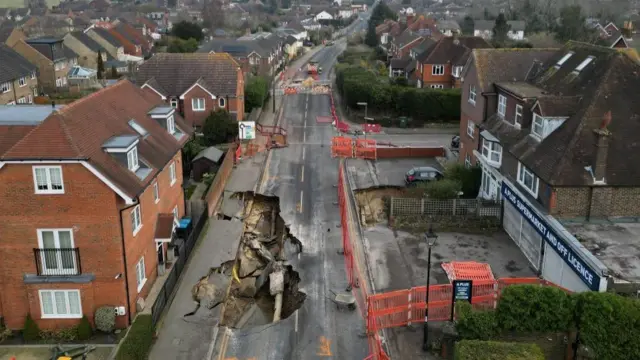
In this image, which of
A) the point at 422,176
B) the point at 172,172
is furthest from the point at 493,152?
the point at 172,172

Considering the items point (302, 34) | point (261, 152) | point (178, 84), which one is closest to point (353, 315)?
point (261, 152)

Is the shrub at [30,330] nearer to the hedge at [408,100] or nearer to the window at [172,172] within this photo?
the window at [172,172]

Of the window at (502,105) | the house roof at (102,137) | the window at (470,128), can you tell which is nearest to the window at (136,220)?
the house roof at (102,137)

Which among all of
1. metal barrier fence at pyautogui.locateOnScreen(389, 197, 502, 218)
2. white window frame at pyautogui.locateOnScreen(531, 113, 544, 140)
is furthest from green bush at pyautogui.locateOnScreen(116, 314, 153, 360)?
white window frame at pyautogui.locateOnScreen(531, 113, 544, 140)

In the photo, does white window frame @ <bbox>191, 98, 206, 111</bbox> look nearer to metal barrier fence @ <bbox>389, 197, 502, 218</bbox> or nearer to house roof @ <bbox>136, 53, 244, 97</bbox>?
house roof @ <bbox>136, 53, 244, 97</bbox>

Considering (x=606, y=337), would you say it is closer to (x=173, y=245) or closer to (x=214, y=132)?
(x=173, y=245)

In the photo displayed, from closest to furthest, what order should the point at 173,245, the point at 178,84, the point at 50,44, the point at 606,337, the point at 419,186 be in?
the point at 606,337
the point at 173,245
the point at 419,186
the point at 178,84
the point at 50,44

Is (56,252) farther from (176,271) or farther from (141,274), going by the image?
(176,271)
